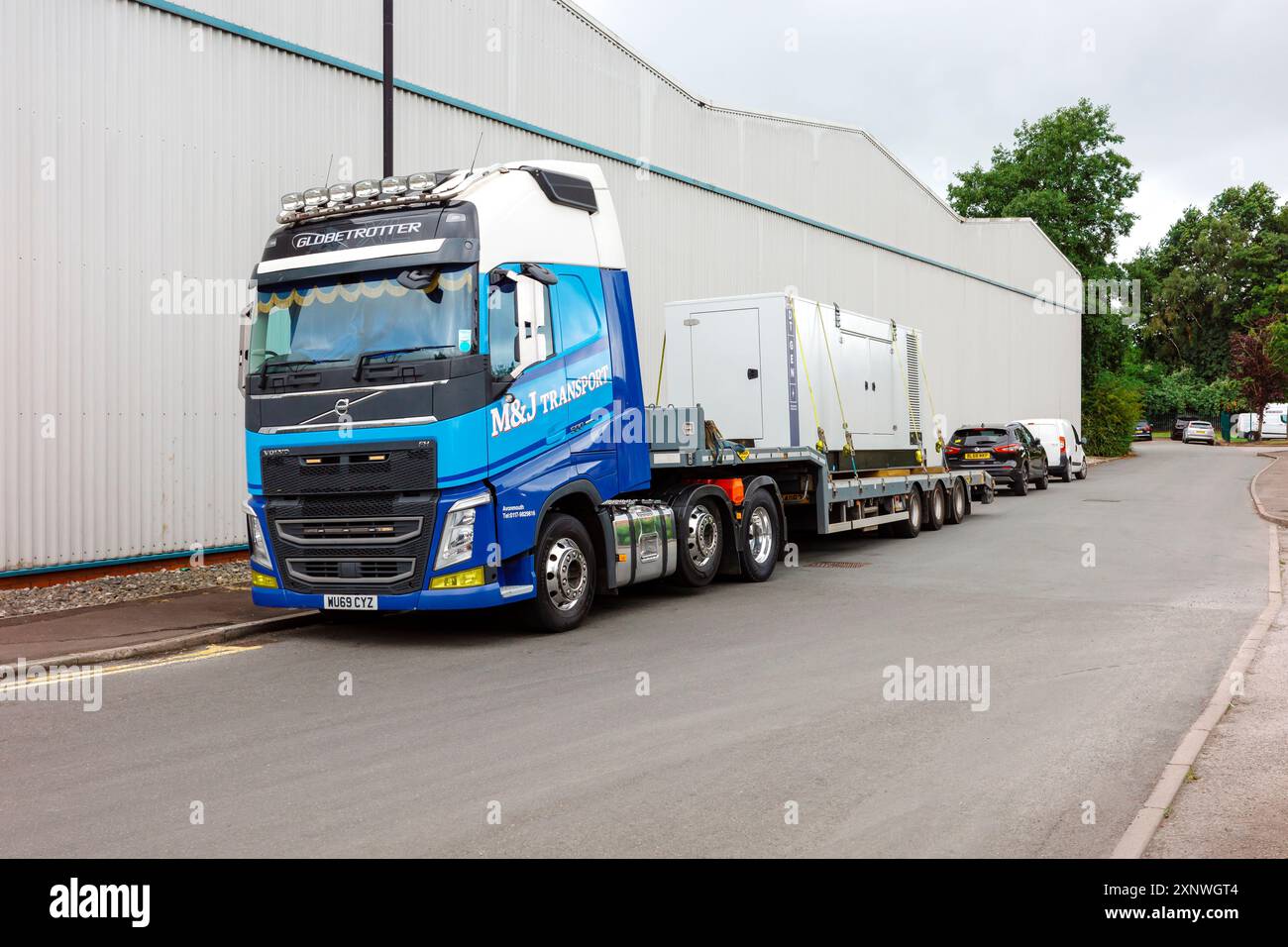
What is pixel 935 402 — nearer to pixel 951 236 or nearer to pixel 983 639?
pixel 951 236

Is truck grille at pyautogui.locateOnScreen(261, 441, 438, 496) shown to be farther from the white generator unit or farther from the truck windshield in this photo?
the white generator unit

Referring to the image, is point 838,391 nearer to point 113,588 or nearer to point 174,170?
point 174,170

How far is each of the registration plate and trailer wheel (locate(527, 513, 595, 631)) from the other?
4.67ft

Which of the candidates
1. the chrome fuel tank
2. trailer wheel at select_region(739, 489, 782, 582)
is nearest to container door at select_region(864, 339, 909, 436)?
Result: trailer wheel at select_region(739, 489, 782, 582)

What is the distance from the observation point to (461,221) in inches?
373

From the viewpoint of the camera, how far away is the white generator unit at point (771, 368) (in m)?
15.0

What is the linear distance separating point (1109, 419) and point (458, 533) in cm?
5398

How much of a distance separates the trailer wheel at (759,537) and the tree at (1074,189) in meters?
47.6

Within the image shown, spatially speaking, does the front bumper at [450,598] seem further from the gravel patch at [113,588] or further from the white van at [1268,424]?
the white van at [1268,424]

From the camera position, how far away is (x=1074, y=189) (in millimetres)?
57969

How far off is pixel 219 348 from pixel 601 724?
9.40m

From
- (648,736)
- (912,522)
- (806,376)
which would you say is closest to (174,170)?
(806,376)

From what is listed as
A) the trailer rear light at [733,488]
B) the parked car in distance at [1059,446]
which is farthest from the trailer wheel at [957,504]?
the parked car in distance at [1059,446]

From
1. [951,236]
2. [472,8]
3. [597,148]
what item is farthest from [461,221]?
[951,236]
